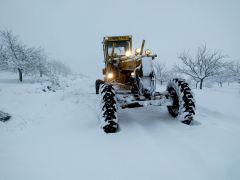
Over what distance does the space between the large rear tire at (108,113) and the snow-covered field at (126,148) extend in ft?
0.63

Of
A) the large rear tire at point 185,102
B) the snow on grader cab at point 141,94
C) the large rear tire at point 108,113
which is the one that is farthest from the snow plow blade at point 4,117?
the large rear tire at point 185,102

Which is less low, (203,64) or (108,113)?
(203,64)

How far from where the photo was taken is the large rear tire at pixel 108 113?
14.0ft

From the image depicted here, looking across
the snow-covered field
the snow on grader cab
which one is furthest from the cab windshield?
the snow-covered field

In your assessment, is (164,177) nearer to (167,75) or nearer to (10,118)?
(10,118)

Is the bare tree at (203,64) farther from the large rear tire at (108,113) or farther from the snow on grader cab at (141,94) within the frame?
the large rear tire at (108,113)

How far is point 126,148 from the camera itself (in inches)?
139

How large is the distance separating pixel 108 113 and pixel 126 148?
1.06m

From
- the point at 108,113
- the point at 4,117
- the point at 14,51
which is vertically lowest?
the point at 4,117

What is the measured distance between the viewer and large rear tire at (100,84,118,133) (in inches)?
168

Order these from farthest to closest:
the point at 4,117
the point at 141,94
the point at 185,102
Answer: the point at 4,117 < the point at 141,94 < the point at 185,102

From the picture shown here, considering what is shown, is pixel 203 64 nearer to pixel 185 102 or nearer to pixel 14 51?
pixel 185 102

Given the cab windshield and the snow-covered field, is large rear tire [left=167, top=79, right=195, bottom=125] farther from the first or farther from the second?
the cab windshield

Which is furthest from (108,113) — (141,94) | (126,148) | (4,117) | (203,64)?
(203,64)
